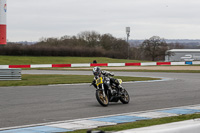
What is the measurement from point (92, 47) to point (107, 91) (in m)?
92.2

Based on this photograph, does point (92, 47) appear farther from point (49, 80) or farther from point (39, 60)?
point (49, 80)

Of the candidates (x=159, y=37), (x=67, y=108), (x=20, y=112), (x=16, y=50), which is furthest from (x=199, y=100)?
(x=159, y=37)

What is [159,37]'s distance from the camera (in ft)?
373

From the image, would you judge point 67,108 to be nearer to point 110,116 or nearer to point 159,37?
point 110,116

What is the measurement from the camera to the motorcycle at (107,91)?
483 inches

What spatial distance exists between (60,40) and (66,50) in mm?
25495

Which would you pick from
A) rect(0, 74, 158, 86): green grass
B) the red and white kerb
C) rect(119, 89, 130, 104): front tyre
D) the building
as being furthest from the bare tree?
rect(119, 89, 130, 104): front tyre

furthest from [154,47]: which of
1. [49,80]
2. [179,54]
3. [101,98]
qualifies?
[101,98]

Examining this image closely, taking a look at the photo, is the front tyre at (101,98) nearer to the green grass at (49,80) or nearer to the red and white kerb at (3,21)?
the green grass at (49,80)

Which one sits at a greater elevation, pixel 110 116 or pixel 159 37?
pixel 159 37

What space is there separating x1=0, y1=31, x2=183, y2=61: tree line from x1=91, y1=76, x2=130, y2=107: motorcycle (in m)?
76.7

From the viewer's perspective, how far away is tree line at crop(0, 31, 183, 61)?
9100 centimetres

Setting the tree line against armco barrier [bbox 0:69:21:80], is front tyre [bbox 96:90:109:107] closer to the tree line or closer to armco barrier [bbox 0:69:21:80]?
armco barrier [bbox 0:69:21:80]

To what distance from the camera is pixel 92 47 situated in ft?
343
